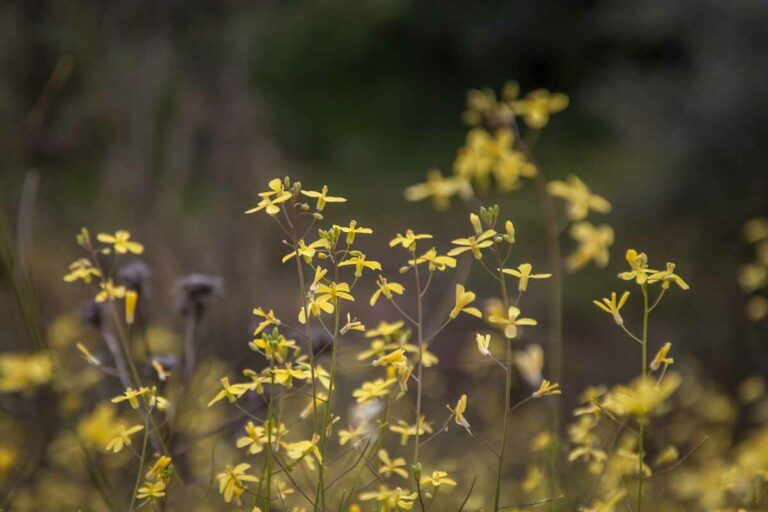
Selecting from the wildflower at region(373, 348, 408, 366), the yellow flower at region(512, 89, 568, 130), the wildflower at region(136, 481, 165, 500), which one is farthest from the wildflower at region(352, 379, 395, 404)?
the yellow flower at region(512, 89, 568, 130)

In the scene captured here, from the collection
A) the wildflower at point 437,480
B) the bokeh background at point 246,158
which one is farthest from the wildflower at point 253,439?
the bokeh background at point 246,158

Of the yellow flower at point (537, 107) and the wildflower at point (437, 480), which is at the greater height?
the yellow flower at point (537, 107)

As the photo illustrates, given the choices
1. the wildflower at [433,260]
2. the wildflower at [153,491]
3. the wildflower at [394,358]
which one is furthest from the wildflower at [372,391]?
the wildflower at [153,491]

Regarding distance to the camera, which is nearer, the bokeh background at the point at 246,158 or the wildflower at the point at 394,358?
the wildflower at the point at 394,358

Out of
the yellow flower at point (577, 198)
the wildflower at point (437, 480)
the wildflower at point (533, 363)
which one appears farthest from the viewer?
the yellow flower at point (577, 198)

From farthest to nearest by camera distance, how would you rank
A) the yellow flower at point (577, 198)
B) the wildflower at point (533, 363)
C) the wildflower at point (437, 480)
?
the yellow flower at point (577, 198), the wildflower at point (533, 363), the wildflower at point (437, 480)

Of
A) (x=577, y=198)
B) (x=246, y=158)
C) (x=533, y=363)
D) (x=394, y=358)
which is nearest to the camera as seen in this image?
(x=394, y=358)

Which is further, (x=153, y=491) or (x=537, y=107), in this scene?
(x=537, y=107)

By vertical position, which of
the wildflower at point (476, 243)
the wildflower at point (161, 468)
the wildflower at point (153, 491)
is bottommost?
the wildflower at point (153, 491)

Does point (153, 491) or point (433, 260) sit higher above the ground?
point (433, 260)

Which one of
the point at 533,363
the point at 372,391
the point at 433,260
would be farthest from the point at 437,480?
the point at 533,363

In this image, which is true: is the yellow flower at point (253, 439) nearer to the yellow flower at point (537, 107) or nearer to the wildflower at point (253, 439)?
the wildflower at point (253, 439)

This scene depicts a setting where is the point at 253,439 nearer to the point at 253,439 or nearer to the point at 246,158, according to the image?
the point at 253,439

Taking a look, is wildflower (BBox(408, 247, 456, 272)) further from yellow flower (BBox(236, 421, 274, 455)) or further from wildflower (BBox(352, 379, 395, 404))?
yellow flower (BBox(236, 421, 274, 455))
